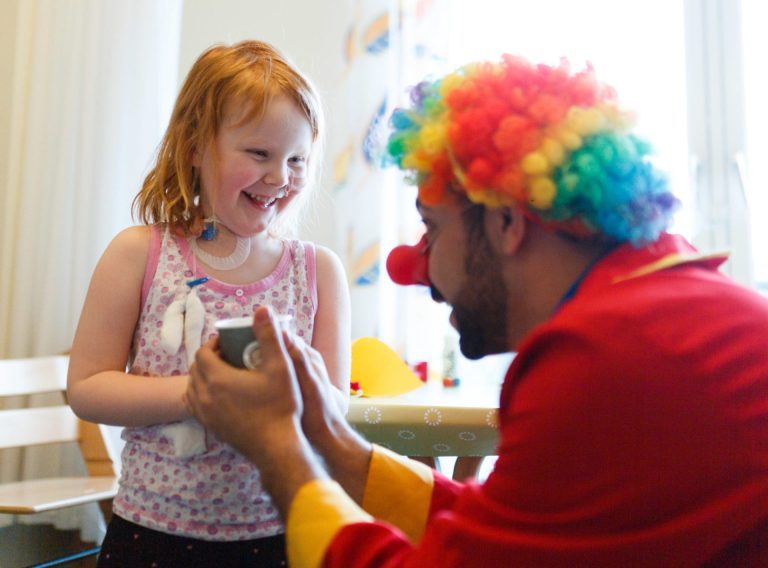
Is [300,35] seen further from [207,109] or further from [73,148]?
[207,109]

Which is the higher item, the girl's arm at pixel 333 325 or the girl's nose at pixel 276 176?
the girl's nose at pixel 276 176

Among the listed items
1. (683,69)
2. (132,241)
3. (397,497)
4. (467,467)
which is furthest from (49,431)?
(683,69)

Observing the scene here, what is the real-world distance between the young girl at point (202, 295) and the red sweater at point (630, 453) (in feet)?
1.56

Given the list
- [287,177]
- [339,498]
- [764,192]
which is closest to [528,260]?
[339,498]

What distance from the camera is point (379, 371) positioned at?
201cm

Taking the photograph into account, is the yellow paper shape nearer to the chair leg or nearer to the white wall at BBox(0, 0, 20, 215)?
the chair leg

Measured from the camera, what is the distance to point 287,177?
49.6 inches

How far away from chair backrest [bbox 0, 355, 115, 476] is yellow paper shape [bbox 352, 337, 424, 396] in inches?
28.7

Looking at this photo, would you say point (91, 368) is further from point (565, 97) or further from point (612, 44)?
point (612, 44)

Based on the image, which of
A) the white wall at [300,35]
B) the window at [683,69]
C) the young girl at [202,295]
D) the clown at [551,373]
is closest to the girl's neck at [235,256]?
the young girl at [202,295]

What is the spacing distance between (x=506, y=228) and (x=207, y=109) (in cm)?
57

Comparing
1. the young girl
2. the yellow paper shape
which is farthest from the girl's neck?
the yellow paper shape

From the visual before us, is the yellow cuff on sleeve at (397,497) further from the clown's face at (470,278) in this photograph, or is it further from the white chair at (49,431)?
the white chair at (49,431)

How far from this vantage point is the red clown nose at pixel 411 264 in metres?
0.98
